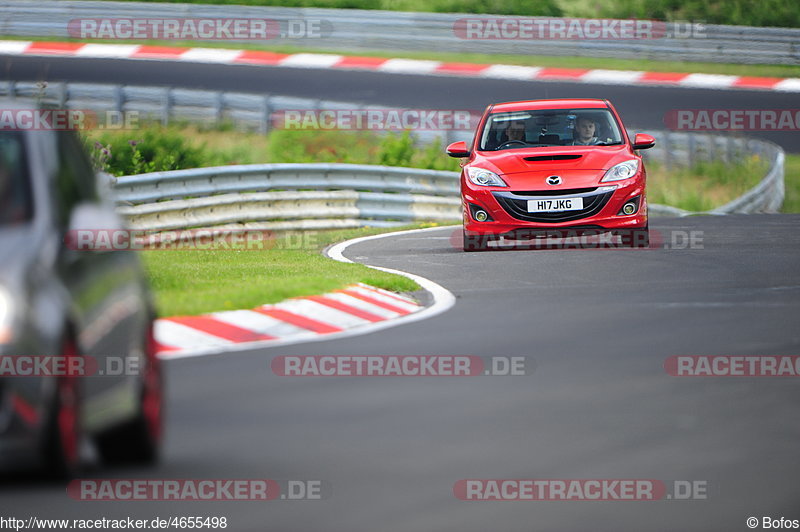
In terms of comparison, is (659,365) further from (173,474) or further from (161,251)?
(161,251)

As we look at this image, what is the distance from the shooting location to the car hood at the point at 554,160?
1781 centimetres

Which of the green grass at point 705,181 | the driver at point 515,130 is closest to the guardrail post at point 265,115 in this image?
the green grass at point 705,181

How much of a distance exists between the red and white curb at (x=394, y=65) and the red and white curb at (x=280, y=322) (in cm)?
2420

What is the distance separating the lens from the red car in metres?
17.7

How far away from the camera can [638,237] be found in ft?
60.2

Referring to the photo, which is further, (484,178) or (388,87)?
(388,87)

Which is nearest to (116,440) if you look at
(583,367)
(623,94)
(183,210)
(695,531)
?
(695,531)

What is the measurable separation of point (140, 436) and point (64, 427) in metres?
1.18

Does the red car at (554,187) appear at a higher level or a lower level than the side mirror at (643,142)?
lower

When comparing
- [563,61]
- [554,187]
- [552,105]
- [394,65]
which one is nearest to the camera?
[554,187]

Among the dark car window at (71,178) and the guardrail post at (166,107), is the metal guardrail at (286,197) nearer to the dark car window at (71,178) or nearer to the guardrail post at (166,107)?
the guardrail post at (166,107)

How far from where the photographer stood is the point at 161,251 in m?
19.7

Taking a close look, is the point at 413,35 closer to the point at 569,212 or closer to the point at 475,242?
the point at 475,242

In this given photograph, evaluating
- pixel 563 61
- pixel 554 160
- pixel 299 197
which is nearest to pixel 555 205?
pixel 554 160
